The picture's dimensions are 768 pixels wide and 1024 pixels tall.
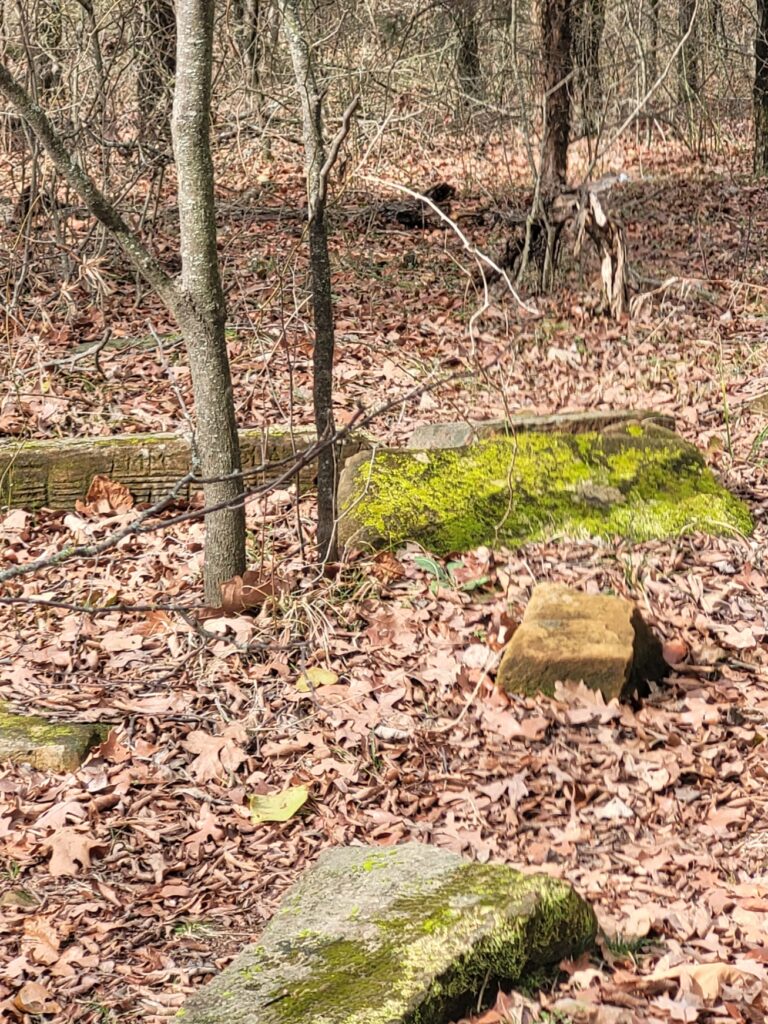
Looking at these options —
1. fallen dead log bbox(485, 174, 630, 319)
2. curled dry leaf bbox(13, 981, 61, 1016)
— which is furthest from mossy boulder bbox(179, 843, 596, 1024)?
fallen dead log bbox(485, 174, 630, 319)

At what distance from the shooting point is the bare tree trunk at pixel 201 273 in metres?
4.83

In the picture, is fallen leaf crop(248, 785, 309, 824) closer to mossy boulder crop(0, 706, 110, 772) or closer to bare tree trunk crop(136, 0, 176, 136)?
mossy boulder crop(0, 706, 110, 772)

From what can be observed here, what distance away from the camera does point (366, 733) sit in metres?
4.75

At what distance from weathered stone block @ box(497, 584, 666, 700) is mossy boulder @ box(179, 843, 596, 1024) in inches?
56.0

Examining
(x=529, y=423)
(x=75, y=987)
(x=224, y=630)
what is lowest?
(x=75, y=987)

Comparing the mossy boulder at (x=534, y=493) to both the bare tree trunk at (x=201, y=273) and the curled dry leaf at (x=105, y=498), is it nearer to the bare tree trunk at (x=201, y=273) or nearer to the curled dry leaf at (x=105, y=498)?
the bare tree trunk at (x=201, y=273)

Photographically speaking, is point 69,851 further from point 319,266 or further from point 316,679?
point 319,266

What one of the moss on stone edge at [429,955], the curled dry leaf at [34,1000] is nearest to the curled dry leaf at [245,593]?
the curled dry leaf at [34,1000]

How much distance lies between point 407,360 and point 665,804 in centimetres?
477

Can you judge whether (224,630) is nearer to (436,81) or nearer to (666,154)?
(436,81)

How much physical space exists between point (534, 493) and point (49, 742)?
2.74 meters

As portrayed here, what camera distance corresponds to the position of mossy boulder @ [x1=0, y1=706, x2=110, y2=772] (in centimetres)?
457

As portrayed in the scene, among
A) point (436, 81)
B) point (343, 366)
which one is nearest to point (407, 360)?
point (343, 366)

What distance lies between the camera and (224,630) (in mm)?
5289
